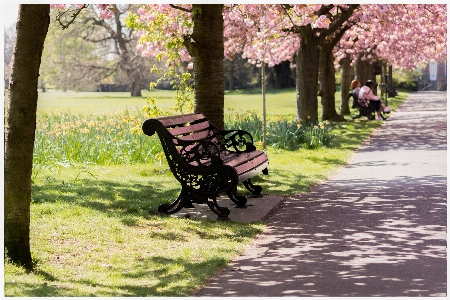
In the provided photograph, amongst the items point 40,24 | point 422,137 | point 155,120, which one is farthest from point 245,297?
point 422,137

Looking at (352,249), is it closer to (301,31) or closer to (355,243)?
(355,243)

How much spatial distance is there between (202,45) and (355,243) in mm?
4601

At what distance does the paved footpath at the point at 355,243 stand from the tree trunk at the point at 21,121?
172cm

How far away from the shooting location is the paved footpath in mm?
6004

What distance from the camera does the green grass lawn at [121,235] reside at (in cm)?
624

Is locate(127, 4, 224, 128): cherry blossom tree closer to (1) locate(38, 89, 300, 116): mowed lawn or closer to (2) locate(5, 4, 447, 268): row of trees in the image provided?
(2) locate(5, 4, 447, 268): row of trees

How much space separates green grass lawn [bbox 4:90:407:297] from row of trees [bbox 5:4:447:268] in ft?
2.07

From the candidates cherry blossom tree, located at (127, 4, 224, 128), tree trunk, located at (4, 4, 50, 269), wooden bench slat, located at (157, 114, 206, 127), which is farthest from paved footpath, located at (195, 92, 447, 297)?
cherry blossom tree, located at (127, 4, 224, 128)

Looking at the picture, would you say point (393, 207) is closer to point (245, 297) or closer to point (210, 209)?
point (210, 209)

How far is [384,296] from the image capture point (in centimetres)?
562

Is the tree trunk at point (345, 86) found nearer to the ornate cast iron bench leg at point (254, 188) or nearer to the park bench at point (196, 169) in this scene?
the ornate cast iron bench leg at point (254, 188)

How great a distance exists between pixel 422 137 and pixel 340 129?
130 inches

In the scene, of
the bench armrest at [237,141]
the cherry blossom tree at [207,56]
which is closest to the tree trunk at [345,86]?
the cherry blossom tree at [207,56]

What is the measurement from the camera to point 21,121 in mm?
6578
